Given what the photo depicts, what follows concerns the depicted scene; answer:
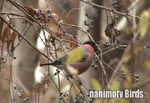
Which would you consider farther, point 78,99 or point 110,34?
point 110,34

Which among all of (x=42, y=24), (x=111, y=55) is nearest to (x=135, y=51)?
(x=42, y=24)

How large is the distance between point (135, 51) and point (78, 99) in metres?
1.05

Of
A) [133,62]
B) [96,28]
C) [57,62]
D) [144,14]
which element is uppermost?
[96,28]

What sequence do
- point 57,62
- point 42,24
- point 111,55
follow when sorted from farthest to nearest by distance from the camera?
point 111,55
point 42,24
point 57,62

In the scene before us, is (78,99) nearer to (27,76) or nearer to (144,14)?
(144,14)

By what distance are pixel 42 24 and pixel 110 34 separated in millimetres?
357

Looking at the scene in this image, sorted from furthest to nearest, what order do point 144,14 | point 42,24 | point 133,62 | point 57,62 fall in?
point 42,24 → point 57,62 → point 144,14 → point 133,62

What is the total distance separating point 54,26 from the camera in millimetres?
2174

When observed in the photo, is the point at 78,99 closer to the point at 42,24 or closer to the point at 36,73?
the point at 42,24

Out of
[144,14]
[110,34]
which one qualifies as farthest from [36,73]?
[144,14]

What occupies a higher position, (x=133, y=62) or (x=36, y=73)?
(x=36, y=73)

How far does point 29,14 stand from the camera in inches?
85.0

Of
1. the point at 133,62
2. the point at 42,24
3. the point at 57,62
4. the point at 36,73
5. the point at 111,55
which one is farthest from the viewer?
the point at 36,73

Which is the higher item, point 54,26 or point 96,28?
point 96,28
